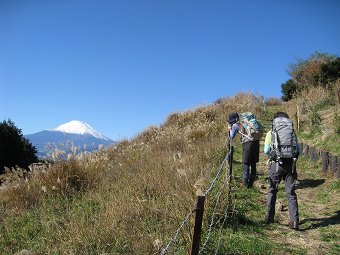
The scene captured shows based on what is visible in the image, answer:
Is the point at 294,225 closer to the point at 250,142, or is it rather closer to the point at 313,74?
the point at 250,142

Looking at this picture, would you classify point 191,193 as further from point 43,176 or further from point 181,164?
point 43,176

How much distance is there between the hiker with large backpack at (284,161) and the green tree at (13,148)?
21.3 meters

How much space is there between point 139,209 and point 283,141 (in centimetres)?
263

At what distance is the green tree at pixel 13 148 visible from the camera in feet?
81.1

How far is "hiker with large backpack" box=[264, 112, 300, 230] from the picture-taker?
6270mm

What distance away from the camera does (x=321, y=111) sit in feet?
50.4

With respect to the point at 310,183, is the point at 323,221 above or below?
below

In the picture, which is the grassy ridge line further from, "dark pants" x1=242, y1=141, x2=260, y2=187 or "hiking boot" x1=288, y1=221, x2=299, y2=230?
"dark pants" x1=242, y1=141, x2=260, y2=187

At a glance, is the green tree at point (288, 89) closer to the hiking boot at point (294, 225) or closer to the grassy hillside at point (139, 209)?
the grassy hillside at point (139, 209)

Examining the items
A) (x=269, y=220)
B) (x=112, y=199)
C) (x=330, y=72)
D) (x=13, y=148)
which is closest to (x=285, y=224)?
(x=269, y=220)

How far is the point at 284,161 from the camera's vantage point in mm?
6426

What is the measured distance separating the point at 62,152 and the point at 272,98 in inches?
1026

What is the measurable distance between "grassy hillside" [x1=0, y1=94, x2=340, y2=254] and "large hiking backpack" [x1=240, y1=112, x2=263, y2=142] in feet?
3.76

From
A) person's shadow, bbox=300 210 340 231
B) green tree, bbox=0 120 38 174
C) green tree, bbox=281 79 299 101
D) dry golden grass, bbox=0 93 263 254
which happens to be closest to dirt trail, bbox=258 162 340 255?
person's shadow, bbox=300 210 340 231
